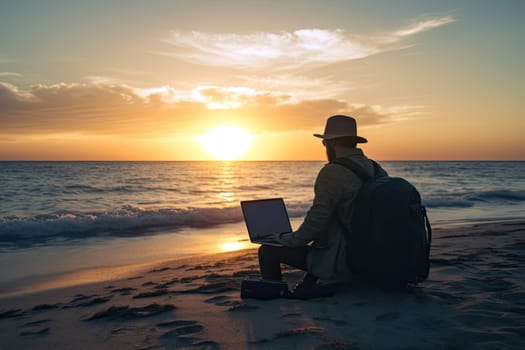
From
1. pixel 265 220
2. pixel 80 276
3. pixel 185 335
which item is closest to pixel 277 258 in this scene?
pixel 265 220

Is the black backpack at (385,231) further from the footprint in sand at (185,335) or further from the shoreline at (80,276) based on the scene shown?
the shoreline at (80,276)

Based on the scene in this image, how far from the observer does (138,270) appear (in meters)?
6.94

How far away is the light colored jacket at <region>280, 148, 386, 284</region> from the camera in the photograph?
3863 millimetres

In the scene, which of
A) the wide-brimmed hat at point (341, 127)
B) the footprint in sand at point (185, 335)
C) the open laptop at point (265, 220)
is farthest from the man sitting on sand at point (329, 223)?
the footprint in sand at point (185, 335)

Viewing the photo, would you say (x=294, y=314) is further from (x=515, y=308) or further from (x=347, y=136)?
(x=515, y=308)

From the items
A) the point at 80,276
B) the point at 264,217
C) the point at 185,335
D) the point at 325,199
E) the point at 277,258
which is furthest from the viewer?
the point at 80,276

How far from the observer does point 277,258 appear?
14.2 ft

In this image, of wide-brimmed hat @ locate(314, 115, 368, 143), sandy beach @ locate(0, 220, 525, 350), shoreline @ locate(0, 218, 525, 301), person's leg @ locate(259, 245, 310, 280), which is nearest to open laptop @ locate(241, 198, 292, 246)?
person's leg @ locate(259, 245, 310, 280)

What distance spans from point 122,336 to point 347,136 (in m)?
2.56

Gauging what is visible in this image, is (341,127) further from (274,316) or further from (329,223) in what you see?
(274,316)

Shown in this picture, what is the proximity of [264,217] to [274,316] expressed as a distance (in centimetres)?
108

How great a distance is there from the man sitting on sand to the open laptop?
6.5 inches

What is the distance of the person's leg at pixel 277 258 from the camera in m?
4.25

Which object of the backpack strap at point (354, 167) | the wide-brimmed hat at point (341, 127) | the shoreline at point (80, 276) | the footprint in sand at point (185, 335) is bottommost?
the shoreline at point (80, 276)
